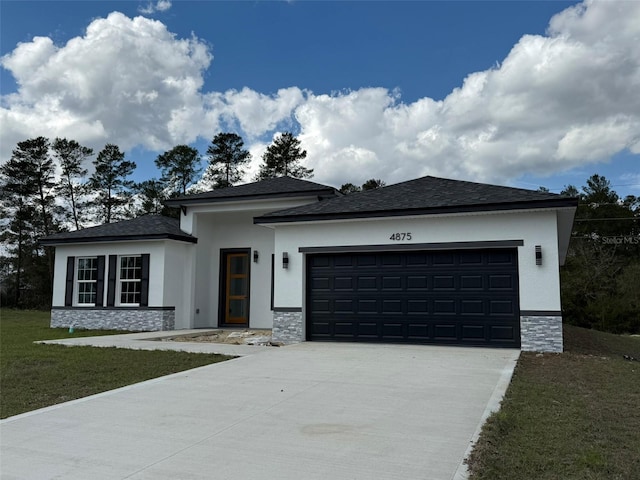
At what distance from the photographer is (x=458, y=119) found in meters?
21.5

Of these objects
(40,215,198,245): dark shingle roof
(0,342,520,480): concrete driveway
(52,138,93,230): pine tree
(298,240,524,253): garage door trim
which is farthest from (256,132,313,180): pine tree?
(0,342,520,480): concrete driveway

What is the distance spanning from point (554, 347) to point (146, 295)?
11.8m

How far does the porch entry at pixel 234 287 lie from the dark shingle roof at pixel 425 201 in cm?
446

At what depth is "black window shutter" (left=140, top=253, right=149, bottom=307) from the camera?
16016 millimetres

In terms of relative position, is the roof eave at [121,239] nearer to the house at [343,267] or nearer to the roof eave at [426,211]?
the house at [343,267]

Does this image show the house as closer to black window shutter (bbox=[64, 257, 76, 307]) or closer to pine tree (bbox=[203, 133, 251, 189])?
black window shutter (bbox=[64, 257, 76, 307])

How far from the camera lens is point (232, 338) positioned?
13555mm

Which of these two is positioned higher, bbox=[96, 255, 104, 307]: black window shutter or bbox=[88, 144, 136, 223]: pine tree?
bbox=[88, 144, 136, 223]: pine tree

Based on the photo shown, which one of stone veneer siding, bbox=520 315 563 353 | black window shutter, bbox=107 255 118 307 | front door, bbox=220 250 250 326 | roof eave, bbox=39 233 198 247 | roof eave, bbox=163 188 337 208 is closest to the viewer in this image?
stone veneer siding, bbox=520 315 563 353

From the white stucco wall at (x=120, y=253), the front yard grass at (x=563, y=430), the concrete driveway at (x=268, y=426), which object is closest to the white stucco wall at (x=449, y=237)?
the front yard grass at (x=563, y=430)

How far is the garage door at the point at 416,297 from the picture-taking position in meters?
10.9

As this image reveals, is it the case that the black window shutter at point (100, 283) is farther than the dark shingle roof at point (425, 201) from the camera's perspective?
Yes

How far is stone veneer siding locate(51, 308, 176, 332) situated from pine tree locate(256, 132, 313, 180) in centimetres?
2102

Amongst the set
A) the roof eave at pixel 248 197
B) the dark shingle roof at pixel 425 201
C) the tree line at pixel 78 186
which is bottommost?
the dark shingle roof at pixel 425 201
